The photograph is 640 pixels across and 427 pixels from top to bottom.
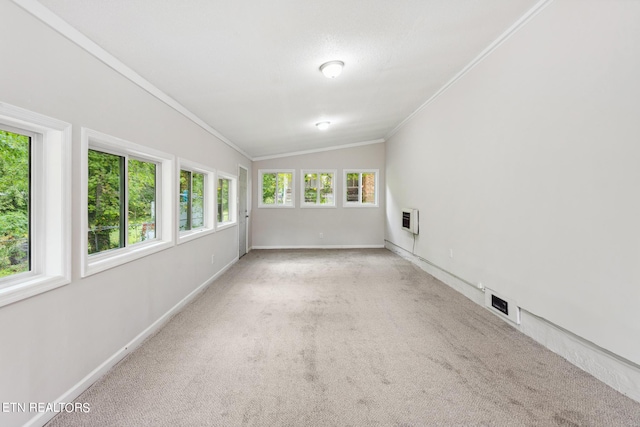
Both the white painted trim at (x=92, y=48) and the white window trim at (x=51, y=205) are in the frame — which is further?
the white window trim at (x=51, y=205)

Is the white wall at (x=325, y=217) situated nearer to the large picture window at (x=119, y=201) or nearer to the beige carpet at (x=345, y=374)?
the beige carpet at (x=345, y=374)

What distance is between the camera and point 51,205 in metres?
1.77

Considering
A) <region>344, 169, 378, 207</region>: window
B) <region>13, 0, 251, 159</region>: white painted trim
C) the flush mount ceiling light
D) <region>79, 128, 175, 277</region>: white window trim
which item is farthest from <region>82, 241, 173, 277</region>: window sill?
<region>344, 169, 378, 207</region>: window

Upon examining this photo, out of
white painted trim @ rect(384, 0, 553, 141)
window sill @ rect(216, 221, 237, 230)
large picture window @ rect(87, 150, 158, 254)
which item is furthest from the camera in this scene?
window sill @ rect(216, 221, 237, 230)

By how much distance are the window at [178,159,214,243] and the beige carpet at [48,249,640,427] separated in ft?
3.55

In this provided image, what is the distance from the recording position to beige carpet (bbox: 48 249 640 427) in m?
1.70

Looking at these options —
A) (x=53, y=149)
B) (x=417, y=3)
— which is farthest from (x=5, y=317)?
(x=417, y=3)

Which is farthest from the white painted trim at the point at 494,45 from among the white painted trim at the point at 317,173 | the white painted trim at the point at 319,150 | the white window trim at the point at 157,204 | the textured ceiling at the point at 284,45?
the white window trim at the point at 157,204

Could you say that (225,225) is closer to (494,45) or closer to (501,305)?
(501,305)

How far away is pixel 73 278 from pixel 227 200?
4.23 metres

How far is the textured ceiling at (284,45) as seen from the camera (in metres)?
1.90

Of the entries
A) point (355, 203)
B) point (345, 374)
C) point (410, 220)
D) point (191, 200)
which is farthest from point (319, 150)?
point (345, 374)

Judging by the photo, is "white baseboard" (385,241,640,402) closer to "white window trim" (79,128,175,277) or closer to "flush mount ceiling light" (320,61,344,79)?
"flush mount ceiling light" (320,61,344,79)

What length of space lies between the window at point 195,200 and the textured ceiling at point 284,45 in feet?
2.44
